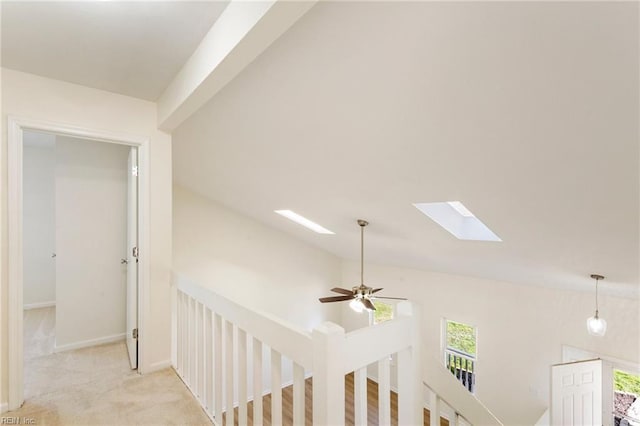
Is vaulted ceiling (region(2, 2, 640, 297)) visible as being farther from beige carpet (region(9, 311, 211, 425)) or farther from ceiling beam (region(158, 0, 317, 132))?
beige carpet (region(9, 311, 211, 425))

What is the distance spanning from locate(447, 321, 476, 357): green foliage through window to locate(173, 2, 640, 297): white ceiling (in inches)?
89.4

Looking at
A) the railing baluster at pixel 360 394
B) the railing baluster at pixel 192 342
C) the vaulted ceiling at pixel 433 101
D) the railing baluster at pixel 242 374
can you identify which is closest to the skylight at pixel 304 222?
the vaulted ceiling at pixel 433 101

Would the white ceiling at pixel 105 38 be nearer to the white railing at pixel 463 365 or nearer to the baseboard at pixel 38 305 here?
the baseboard at pixel 38 305

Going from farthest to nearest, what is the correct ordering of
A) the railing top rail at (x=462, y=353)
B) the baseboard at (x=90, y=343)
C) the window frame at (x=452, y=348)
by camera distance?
the railing top rail at (x=462, y=353) < the window frame at (x=452, y=348) < the baseboard at (x=90, y=343)

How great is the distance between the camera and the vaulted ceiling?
52.3 inches

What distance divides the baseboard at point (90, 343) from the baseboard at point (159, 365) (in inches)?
50.3

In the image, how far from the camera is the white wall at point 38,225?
4.74 m

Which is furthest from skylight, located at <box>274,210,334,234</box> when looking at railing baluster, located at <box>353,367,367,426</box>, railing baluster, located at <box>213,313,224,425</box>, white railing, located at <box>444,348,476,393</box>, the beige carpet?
railing baluster, located at <box>353,367,367,426</box>

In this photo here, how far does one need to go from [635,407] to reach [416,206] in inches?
167

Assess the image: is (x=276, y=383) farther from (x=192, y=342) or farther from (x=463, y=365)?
(x=463, y=365)

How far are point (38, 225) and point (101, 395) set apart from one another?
4034 millimetres

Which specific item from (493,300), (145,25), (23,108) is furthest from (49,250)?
(493,300)

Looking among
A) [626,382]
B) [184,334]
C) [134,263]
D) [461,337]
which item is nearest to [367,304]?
[184,334]

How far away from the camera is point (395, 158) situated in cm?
234
